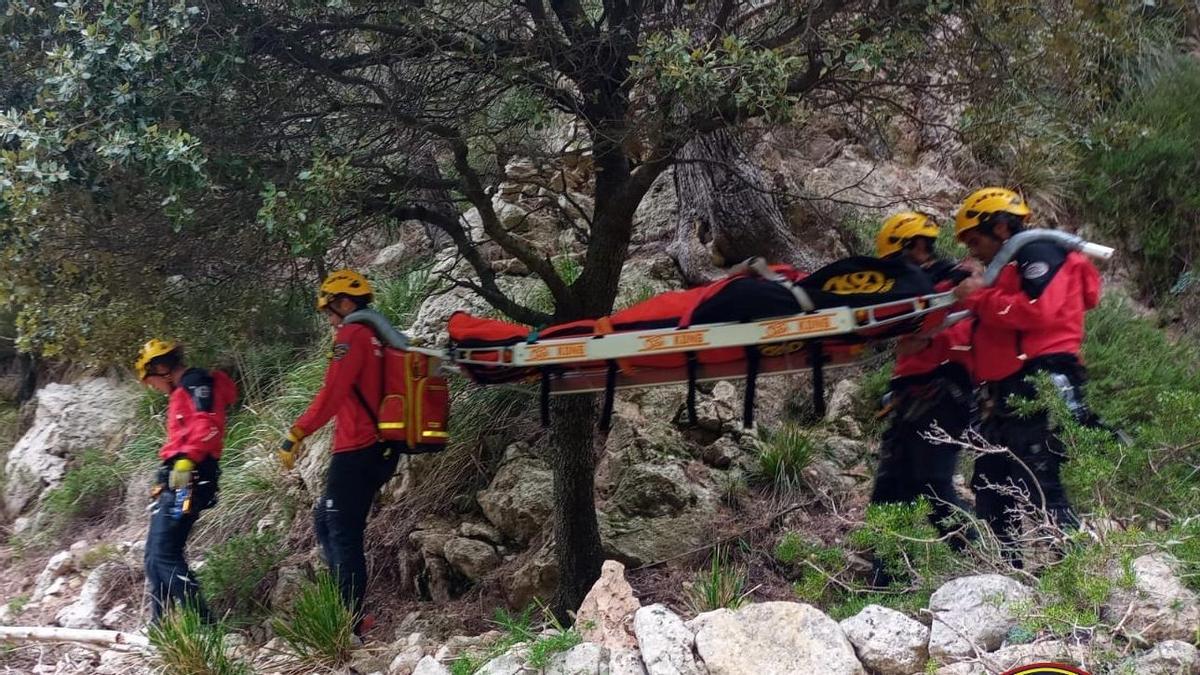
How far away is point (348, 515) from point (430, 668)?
1.29 meters

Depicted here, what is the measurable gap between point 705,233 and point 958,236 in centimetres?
359

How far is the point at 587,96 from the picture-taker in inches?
207

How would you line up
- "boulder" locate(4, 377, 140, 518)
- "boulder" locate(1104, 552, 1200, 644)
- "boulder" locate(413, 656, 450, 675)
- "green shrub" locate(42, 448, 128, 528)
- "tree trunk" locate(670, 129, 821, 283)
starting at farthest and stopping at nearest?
"boulder" locate(4, 377, 140, 518), "green shrub" locate(42, 448, 128, 528), "tree trunk" locate(670, 129, 821, 283), "boulder" locate(413, 656, 450, 675), "boulder" locate(1104, 552, 1200, 644)

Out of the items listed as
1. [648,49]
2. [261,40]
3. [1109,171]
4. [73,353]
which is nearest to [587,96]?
[648,49]

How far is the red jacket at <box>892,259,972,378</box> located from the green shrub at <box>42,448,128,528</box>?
7486 millimetres

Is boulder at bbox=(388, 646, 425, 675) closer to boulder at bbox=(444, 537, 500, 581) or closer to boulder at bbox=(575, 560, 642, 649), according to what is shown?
boulder at bbox=(575, 560, 642, 649)

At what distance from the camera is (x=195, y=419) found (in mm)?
5992

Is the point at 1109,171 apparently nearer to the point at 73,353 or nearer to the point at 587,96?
the point at 587,96

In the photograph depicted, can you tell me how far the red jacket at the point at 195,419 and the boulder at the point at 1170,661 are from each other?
4.95 metres

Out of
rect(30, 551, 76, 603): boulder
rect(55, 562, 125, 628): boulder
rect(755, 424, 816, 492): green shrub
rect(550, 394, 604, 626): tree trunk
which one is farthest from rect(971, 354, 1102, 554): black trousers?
rect(30, 551, 76, 603): boulder

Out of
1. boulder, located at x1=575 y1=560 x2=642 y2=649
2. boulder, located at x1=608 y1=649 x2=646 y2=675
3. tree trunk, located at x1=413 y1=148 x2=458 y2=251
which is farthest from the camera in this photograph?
tree trunk, located at x1=413 y1=148 x2=458 y2=251

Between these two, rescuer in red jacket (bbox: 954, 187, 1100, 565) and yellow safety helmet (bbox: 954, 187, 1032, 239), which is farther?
yellow safety helmet (bbox: 954, 187, 1032, 239)

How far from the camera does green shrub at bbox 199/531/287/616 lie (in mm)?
6801

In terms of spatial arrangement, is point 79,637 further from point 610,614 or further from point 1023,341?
point 1023,341
